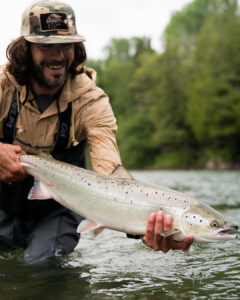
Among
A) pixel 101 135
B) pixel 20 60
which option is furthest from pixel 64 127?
pixel 20 60

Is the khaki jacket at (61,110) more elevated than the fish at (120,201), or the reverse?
the khaki jacket at (61,110)

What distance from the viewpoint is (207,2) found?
67.1 meters

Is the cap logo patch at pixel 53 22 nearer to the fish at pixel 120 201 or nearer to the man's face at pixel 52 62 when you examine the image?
the man's face at pixel 52 62

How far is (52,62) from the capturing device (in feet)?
12.6

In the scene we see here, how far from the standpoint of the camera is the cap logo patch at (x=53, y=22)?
3.80 meters

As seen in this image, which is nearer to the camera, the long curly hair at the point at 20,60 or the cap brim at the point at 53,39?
the cap brim at the point at 53,39

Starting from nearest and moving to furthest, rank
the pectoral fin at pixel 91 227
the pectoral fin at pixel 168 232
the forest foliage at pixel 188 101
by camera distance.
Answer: the pectoral fin at pixel 168 232 < the pectoral fin at pixel 91 227 < the forest foliage at pixel 188 101

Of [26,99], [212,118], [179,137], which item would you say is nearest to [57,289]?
[26,99]

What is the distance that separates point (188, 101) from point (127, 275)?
35.3 m

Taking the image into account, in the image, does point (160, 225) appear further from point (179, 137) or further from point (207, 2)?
point (207, 2)

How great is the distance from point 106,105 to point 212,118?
31.3m

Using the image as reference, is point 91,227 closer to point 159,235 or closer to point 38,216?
point 159,235

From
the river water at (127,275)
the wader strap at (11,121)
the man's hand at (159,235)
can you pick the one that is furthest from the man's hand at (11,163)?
the man's hand at (159,235)

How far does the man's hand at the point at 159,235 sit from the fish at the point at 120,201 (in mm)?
36
